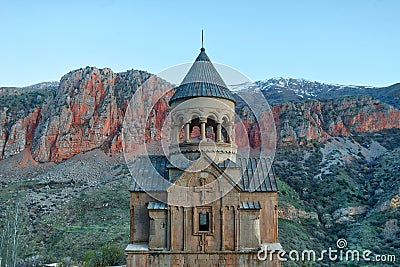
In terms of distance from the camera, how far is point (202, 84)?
14812 millimetres

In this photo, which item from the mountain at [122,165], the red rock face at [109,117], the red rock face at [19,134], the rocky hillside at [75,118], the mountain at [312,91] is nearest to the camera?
the mountain at [122,165]

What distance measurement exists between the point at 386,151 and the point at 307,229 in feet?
84.0

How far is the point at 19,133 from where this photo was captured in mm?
75062

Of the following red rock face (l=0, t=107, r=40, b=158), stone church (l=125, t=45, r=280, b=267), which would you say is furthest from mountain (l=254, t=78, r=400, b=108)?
stone church (l=125, t=45, r=280, b=267)

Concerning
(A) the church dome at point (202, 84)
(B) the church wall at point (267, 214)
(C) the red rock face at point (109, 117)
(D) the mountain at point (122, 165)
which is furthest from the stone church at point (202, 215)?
(C) the red rock face at point (109, 117)

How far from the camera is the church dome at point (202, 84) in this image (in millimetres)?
14625

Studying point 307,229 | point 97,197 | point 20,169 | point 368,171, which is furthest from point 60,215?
point 368,171

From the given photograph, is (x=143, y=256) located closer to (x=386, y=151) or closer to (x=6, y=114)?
(x=386, y=151)

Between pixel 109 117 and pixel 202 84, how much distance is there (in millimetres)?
61377

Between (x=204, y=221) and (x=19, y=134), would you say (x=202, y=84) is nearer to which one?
(x=204, y=221)

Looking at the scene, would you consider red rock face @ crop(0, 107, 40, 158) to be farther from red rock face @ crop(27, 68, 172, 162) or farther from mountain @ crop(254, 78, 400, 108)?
mountain @ crop(254, 78, 400, 108)

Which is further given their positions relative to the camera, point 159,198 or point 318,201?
point 318,201

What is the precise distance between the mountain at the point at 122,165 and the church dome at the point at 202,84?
9731mm

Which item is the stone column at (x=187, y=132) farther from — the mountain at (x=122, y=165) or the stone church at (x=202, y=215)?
the mountain at (x=122, y=165)
